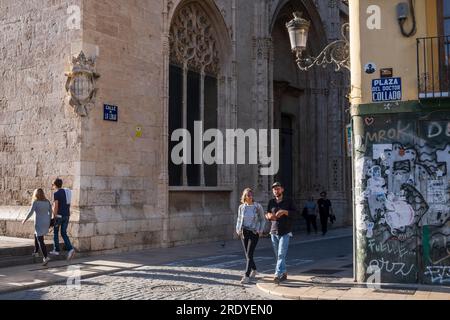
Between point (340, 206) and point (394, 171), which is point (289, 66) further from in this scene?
point (394, 171)

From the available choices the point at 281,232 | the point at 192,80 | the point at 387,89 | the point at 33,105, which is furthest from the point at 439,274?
the point at 192,80

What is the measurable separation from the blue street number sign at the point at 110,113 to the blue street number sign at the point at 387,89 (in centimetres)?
720

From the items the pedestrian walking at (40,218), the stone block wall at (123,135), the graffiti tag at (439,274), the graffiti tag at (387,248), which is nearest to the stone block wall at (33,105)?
the stone block wall at (123,135)

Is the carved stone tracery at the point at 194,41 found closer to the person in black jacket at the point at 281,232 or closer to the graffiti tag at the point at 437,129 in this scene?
the person in black jacket at the point at 281,232

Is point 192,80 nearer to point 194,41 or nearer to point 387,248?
point 194,41

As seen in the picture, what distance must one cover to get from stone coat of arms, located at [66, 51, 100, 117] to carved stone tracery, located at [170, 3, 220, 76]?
13.3 feet

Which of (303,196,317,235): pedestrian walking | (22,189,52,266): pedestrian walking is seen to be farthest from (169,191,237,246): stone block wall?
(22,189,52,266): pedestrian walking

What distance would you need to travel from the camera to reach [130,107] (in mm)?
15047

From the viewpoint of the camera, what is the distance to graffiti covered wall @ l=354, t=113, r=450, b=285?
9.12 meters

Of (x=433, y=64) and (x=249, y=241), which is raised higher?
(x=433, y=64)

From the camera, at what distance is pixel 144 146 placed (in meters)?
15.5

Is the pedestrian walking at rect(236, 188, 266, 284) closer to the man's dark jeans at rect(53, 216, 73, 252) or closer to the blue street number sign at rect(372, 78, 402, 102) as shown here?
the blue street number sign at rect(372, 78, 402, 102)

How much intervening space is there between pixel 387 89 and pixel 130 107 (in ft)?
25.0

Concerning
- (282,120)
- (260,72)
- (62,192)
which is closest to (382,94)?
(62,192)
